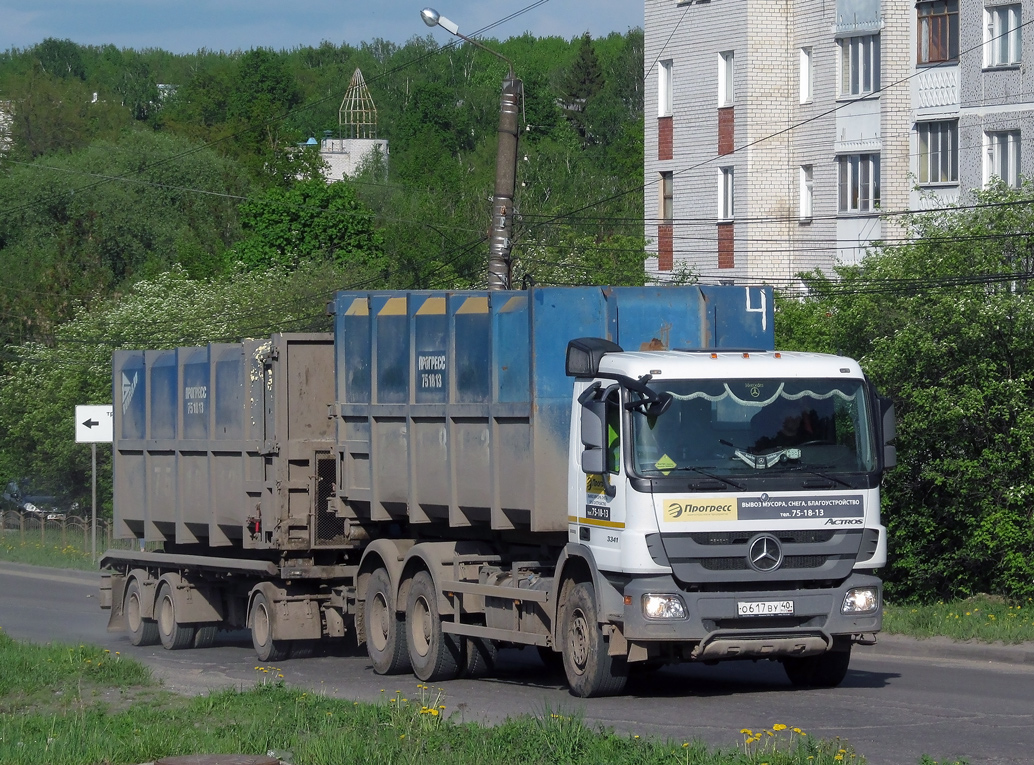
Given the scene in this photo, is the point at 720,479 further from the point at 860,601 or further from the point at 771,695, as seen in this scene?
the point at 771,695

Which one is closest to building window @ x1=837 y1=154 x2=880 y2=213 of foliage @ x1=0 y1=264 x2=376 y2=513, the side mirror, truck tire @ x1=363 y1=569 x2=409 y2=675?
foliage @ x1=0 y1=264 x2=376 y2=513

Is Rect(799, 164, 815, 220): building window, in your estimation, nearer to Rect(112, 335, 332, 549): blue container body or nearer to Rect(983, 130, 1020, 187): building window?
Rect(983, 130, 1020, 187): building window

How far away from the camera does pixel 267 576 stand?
16.3 metres

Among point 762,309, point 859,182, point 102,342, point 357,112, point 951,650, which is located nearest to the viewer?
point 762,309

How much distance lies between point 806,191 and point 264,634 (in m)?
30.8

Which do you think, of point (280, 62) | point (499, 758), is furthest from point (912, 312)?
point (280, 62)

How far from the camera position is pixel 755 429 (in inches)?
446

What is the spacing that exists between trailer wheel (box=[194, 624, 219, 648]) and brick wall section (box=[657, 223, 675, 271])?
29.0m

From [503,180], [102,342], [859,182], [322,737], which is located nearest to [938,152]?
[859,182]

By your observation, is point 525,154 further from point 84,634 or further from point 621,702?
point 621,702

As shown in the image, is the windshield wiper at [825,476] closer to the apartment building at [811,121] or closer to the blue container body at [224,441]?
the blue container body at [224,441]

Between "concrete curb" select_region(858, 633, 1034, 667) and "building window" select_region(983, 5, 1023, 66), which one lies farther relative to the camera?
"building window" select_region(983, 5, 1023, 66)

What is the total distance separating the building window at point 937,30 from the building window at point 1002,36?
4.17ft

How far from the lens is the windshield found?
36.7 feet
